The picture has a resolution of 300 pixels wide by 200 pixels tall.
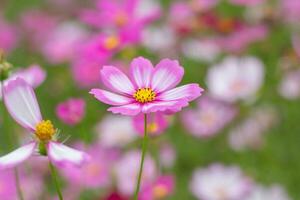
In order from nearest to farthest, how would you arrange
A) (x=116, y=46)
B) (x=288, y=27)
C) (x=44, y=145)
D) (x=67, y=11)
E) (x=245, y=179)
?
(x=44, y=145) < (x=116, y=46) < (x=245, y=179) < (x=288, y=27) < (x=67, y=11)

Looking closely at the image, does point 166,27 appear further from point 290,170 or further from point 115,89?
point 115,89

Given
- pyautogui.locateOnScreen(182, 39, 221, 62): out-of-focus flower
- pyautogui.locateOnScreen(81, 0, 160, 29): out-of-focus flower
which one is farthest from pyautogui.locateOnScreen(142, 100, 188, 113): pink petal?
pyautogui.locateOnScreen(182, 39, 221, 62): out-of-focus flower

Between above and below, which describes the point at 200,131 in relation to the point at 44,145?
above

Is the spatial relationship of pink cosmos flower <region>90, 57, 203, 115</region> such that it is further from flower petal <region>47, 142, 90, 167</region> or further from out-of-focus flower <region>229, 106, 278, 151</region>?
out-of-focus flower <region>229, 106, 278, 151</region>

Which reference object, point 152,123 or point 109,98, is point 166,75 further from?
point 152,123

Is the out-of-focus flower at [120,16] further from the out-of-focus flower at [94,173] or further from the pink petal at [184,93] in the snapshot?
the pink petal at [184,93]

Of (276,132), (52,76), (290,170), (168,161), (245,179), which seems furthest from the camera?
(52,76)

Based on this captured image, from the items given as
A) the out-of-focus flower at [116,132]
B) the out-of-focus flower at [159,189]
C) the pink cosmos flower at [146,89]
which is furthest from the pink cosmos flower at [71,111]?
the out-of-focus flower at [116,132]

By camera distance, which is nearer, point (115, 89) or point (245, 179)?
point (115, 89)

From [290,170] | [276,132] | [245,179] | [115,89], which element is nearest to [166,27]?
[276,132]
